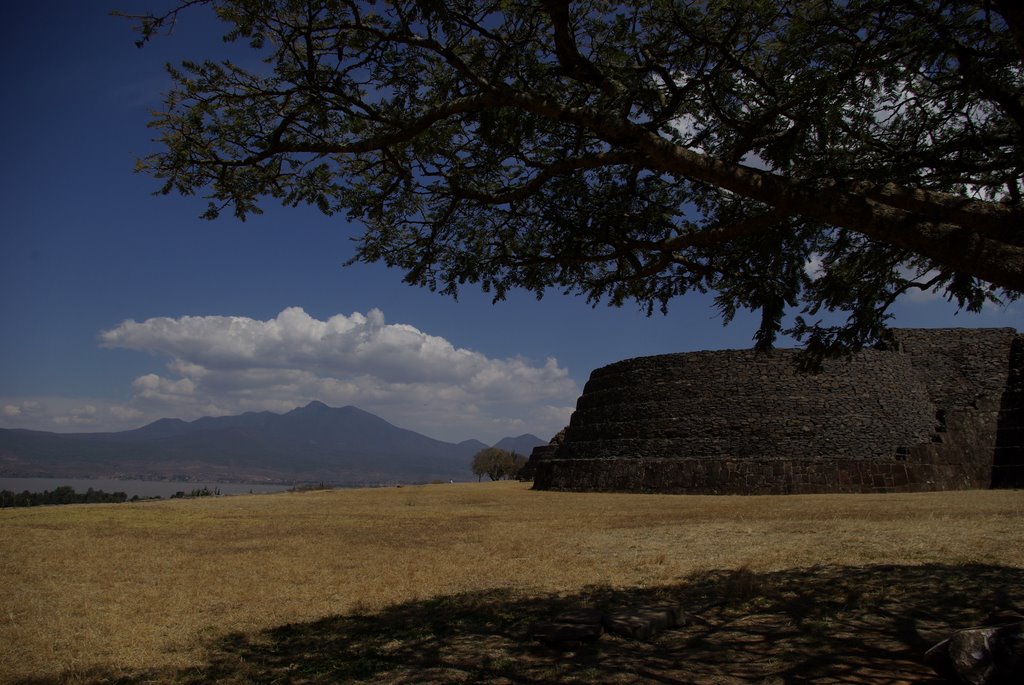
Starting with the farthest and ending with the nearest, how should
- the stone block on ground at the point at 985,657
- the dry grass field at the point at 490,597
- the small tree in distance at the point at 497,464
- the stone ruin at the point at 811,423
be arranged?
the small tree in distance at the point at 497,464, the stone ruin at the point at 811,423, the dry grass field at the point at 490,597, the stone block on ground at the point at 985,657

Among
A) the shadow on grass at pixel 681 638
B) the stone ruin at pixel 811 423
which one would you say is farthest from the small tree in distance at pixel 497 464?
the shadow on grass at pixel 681 638

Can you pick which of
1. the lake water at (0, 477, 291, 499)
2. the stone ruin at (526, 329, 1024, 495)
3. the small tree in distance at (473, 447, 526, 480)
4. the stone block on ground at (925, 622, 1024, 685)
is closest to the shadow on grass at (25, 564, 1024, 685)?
the stone block on ground at (925, 622, 1024, 685)

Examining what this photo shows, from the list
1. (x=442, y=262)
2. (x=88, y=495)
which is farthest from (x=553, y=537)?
(x=88, y=495)

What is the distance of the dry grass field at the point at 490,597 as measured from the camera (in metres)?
4.84

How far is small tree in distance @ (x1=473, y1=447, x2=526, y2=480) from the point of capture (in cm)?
6174

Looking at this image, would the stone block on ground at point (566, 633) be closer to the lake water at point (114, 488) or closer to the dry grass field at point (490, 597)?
the dry grass field at point (490, 597)

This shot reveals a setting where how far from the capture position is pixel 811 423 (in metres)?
25.1

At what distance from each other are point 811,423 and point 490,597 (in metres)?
21.4

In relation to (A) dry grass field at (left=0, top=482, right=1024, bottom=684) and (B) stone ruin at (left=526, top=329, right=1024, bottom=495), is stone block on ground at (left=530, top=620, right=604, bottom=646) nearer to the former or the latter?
(A) dry grass field at (left=0, top=482, right=1024, bottom=684)

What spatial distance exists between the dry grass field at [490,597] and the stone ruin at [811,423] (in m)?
10.7

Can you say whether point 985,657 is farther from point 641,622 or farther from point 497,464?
point 497,464

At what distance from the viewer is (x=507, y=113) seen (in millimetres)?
6895

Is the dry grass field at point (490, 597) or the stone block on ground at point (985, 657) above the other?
the stone block on ground at point (985, 657)

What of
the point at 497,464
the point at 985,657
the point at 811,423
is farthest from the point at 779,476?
the point at 497,464
